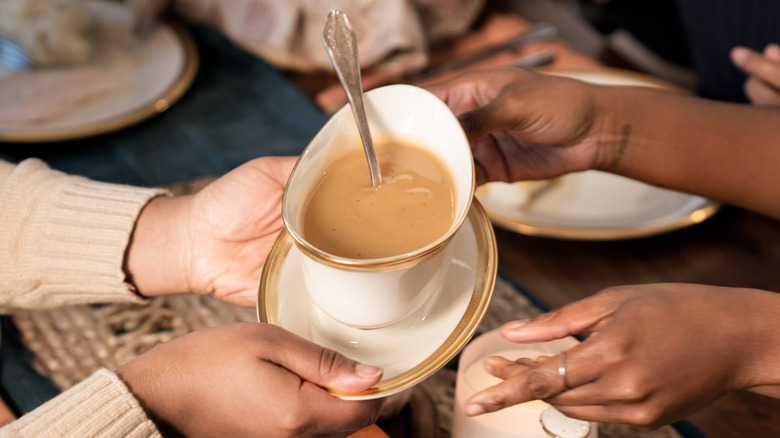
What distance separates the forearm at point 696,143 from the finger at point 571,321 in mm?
388

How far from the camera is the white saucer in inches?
24.2

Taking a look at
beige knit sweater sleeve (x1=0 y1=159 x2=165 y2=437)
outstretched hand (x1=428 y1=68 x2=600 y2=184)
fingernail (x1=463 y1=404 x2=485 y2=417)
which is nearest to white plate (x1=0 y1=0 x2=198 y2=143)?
beige knit sweater sleeve (x1=0 y1=159 x2=165 y2=437)

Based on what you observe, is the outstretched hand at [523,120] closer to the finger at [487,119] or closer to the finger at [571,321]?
the finger at [487,119]

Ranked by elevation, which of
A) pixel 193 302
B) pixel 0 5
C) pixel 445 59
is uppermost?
pixel 0 5

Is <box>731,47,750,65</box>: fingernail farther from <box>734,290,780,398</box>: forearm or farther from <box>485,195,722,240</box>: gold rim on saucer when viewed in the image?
<box>734,290,780,398</box>: forearm

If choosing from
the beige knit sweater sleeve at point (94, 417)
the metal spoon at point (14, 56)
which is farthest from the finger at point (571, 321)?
the metal spoon at point (14, 56)

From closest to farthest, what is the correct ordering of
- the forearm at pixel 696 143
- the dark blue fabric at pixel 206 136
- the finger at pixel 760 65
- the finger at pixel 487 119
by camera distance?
the finger at pixel 487 119 → the forearm at pixel 696 143 → the finger at pixel 760 65 → the dark blue fabric at pixel 206 136

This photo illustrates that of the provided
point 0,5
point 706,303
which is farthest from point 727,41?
point 0,5

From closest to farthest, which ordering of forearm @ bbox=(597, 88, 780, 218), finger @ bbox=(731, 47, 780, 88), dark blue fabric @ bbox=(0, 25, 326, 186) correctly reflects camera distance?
forearm @ bbox=(597, 88, 780, 218) → finger @ bbox=(731, 47, 780, 88) → dark blue fabric @ bbox=(0, 25, 326, 186)

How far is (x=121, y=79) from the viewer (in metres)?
1.29

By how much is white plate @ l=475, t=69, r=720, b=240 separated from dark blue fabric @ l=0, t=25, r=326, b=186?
1.37 feet

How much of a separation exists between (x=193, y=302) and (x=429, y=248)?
510 mm

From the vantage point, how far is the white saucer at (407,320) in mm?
614

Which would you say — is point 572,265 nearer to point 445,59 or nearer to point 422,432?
point 422,432
